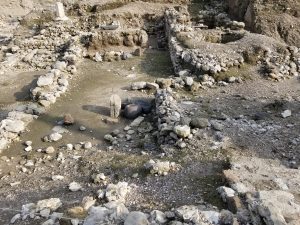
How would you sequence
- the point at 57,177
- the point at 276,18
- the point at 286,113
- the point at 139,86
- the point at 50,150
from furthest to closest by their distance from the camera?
the point at 276,18
the point at 139,86
the point at 286,113
the point at 50,150
the point at 57,177

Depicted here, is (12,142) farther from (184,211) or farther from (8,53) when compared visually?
(8,53)

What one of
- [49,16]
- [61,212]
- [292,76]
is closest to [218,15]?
[292,76]

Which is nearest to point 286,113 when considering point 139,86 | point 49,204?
point 139,86

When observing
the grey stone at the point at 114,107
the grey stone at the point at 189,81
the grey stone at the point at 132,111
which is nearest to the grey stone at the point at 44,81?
the grey stone at the point at 114,107

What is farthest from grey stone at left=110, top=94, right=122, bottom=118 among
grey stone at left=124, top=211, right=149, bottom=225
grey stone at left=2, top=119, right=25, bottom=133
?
grey stone at left=124, top=211, right=149, bottom=225

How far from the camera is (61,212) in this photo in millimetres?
6453

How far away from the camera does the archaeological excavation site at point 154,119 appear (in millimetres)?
6418

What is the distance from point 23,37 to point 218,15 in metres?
8.33

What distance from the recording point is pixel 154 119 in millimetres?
10023

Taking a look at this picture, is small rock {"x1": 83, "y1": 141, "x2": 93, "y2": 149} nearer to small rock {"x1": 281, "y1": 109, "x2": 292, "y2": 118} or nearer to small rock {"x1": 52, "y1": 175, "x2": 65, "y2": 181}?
small rock {"x1": 52, "y1": 175, "x2": 65, "y2": 181}

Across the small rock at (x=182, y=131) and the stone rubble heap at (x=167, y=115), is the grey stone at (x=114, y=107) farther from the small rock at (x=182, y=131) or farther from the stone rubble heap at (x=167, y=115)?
the small rock at (x=182, y=131)

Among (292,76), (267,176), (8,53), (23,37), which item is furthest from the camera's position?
(23,37)

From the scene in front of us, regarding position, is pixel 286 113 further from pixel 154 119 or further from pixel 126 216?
pixel 126 216

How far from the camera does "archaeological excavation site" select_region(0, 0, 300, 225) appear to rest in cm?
642
